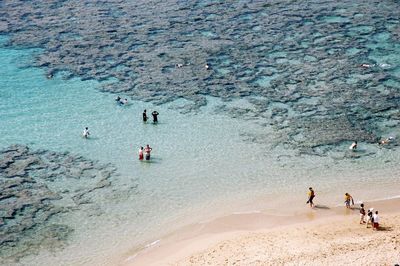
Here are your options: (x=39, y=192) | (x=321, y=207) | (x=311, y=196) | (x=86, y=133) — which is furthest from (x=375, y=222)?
(x=86, y=133)

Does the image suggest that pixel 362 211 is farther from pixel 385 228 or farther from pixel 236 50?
pixel 236 50

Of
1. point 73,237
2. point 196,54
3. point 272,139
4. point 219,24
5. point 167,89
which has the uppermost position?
point 219,24

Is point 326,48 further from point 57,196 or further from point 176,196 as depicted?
point 57,196

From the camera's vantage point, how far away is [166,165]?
35031 mm

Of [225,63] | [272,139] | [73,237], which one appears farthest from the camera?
[225,63]

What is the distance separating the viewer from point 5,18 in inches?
2194

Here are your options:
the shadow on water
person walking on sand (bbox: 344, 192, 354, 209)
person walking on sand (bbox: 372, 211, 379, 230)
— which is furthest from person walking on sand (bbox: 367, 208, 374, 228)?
the shadow on water

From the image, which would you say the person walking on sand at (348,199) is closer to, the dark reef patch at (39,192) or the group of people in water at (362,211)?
the group of people in water at (362,211)

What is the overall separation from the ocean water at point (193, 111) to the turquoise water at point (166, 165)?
105 mm

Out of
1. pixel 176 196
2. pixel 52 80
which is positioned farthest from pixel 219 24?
pixel 176 196

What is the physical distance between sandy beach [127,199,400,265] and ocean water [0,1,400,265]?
0.95 metres

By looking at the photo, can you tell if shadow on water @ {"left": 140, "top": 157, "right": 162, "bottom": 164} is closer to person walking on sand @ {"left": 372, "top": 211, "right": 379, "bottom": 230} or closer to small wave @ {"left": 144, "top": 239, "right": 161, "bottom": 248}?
small wave @ {"left": 144, "top": 239, "right": 161, "bottom": 248}

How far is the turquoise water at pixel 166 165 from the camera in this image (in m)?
30.4

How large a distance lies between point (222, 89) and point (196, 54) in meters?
6.25
